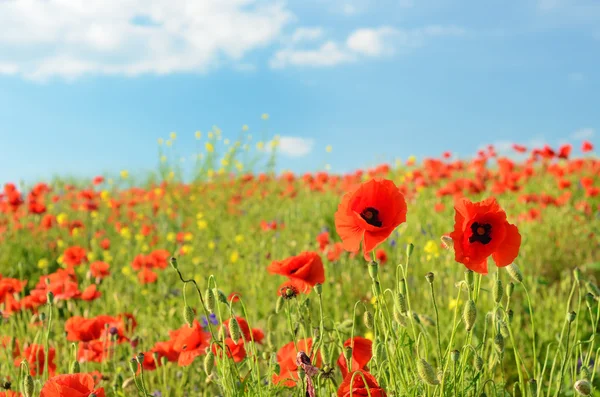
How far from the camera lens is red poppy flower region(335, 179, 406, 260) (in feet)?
4.56

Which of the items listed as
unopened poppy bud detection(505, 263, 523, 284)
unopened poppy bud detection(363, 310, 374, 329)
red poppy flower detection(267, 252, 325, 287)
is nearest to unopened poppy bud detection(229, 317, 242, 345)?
red poppy flower detection(267, 252, 325, 287)

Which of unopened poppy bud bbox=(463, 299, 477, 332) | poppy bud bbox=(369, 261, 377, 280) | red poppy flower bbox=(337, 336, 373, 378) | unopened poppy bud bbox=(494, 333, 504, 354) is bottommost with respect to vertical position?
red poppy flower bbox=(337, 336, 373, 378)

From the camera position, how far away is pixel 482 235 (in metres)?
1.39

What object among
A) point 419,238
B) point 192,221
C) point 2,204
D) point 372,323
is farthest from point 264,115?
point 372,323

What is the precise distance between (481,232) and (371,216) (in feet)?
0.81

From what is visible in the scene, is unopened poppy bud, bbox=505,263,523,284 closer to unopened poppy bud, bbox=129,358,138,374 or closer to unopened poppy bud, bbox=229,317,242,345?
unopened poppy bud, bbox=229,317,242,345

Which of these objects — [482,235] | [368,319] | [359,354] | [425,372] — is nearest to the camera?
[425,372]

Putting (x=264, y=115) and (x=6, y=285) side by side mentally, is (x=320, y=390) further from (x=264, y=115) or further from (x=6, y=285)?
(x=264, y=115)

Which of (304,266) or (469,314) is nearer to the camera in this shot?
(469,314)

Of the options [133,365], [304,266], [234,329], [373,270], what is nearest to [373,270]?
[373,270]

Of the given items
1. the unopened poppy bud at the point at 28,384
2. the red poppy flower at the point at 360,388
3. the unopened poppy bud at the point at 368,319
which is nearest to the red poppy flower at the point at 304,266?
the unopened poppy bud at the point at 368,319

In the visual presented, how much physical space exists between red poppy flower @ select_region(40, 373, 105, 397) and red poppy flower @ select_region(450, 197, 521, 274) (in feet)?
2.75

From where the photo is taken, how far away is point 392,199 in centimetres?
140

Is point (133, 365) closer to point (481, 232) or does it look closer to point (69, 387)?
point (69, 387)
